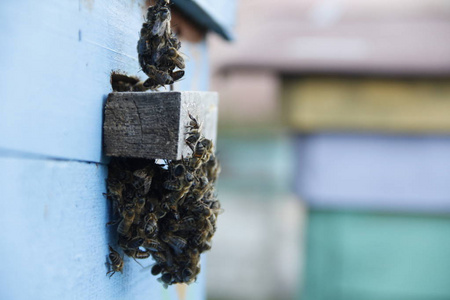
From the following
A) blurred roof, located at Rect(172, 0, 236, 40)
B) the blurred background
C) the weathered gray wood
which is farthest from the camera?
the blurred background

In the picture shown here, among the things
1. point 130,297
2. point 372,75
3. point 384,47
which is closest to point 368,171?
point 372,75

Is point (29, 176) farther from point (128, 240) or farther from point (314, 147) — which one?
point (314, 147)

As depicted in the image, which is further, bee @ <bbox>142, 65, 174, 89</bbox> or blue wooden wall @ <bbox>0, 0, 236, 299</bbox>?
bee @ <bbox>142, 65, 174, 89</bbox>

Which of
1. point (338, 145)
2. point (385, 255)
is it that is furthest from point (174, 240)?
point (385, 255)

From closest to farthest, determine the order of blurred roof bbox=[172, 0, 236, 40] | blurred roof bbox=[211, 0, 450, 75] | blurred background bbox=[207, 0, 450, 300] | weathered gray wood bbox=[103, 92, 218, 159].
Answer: weathered gray wood bbox=[103, 92, 218, 159], blurred roof bbox=[172, 0, 236, 40], blurred roof bbox=[211, 0, 450, 75], blurred background bbox=[207, 0, 450, 300]

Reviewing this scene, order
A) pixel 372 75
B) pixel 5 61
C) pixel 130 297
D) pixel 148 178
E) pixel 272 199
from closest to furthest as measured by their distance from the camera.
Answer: pixel 5 61 < pixel 148 178 < pixel 130 297 < pixel 372 75 < pixel 272 199

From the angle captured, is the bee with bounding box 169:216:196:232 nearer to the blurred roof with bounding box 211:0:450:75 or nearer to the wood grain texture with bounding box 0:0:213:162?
the wood grain texture with bounding box 0:0:213:162

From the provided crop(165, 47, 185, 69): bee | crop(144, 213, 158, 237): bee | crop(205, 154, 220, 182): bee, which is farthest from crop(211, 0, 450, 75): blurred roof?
crop(144, 213, 158, 237): bee
